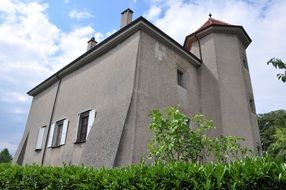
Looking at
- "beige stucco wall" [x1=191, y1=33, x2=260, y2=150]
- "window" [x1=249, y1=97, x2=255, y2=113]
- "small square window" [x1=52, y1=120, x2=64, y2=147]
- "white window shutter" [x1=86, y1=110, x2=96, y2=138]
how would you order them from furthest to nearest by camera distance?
"window" [x1=249, y1=97, x2=255, y2=113]
"small square window" [x1=52, y1=120, x2=64, y2=147]
"beige stucco wall" [x1=191, y1=33, x2=260, y2=150]
"white window shutter" [x1=86, y1=110, x2=96, y2=138]

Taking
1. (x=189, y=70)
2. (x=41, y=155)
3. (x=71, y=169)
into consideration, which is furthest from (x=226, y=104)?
(x=41, y=155)

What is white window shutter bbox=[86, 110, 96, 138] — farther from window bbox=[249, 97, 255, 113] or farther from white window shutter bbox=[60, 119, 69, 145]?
window bbox=[249, 97, 255, 113]

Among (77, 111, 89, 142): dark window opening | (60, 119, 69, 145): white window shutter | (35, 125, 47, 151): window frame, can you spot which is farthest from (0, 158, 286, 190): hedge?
(35, 125, 47, 151): window frame

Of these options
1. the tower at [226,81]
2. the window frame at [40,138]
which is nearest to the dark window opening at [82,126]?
the window frame at [40,138]

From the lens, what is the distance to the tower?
12.6 m

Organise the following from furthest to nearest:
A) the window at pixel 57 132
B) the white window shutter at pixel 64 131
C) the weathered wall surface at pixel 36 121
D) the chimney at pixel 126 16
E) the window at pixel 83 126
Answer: the weathered wall surface at pixel 36 121
the chimney at pixel 126 16
the window at pixel 57 132
the white window shutter at pixel 64 131
the window at pixel 83 126

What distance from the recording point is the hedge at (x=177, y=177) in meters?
3.24

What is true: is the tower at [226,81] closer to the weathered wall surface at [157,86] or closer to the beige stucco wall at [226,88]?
the beige stucco wall at [226,88]

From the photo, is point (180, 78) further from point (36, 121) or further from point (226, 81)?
point (36, 121)

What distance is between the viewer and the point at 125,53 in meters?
11.5

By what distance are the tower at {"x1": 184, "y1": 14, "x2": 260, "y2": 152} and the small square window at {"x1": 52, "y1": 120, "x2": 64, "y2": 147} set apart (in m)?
8.12

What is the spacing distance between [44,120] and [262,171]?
48.2 feet

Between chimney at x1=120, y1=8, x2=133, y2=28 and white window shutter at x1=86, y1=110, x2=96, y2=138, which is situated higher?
chimney at x1=120, y1=8, x2=133, y2=28

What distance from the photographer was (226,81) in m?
13.6
